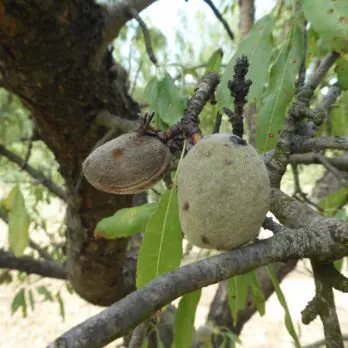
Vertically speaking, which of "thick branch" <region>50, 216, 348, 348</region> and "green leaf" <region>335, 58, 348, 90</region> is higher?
Answer: "green leaf" <region>335, 58, 348, 90</region>

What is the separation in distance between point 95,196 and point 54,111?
1.45ft

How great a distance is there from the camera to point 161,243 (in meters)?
0.80

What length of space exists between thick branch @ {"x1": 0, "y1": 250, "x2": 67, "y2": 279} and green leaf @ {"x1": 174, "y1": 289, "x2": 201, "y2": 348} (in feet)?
5.52

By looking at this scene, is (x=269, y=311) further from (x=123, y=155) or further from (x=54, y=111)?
(x=123, y=155)

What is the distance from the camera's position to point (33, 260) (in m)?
2.33

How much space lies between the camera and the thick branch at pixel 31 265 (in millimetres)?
2217

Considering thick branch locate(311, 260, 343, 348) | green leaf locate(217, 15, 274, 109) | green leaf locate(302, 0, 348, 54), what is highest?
green leaf locate(302, 0, 348, 54)

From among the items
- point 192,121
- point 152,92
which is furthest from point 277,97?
point 152,92

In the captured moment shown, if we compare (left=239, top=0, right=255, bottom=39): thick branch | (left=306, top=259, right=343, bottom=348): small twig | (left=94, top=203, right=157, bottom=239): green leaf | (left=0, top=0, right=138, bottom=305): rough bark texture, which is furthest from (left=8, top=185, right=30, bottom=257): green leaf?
(left=239, top=0, right=255, bottom=39): thick branch

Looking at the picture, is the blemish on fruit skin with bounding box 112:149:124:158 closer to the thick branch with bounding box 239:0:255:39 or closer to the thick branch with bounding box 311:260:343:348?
the thick branch with bounding box 311:260:343:348

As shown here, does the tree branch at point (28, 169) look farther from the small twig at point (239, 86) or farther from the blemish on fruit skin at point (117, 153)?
the small twig at point (239, 86)

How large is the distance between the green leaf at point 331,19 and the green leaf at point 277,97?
138 millimetres

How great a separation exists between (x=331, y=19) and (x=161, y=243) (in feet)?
2.02

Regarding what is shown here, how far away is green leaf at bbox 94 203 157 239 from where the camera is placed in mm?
1104
